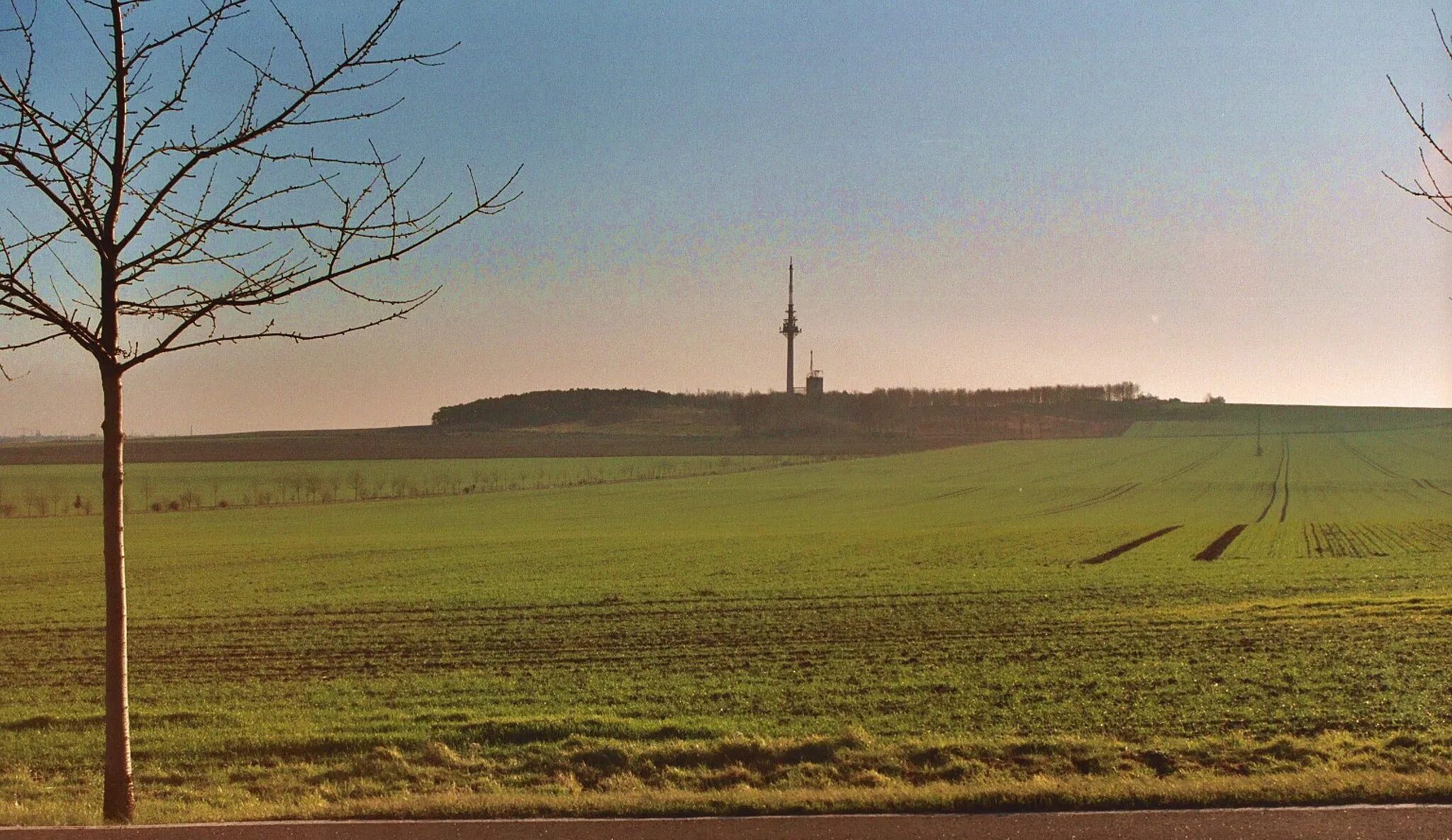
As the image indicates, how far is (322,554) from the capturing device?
41781 mm

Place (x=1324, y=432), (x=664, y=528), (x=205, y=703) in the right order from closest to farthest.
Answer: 1. (x=205, y=703)
2. (x=664, y=528)
3. (x=1324, y=432)

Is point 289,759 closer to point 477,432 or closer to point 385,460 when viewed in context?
point 385,460

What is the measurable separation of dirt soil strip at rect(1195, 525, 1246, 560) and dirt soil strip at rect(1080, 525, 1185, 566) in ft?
7.46

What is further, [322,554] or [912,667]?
[322,554]

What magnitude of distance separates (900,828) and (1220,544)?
134 feet

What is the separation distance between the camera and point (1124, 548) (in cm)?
4172

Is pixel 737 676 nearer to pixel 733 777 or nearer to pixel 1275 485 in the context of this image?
pixel 733 777

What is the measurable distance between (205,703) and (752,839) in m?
11.1

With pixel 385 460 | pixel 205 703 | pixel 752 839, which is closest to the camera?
pixel 752 839

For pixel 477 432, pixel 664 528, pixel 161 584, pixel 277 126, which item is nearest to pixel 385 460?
pixel 477 432

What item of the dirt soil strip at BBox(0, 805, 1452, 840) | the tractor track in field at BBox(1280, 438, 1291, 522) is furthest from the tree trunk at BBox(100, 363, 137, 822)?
the tractor track in field at BBox(1280, 438, 1291, 522)

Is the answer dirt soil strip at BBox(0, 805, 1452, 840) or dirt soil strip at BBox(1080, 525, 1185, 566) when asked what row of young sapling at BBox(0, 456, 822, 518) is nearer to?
dirt soil strip at BBox(1080, 525, 1185, 566)

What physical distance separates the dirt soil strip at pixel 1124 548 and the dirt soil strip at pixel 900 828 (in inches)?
1149

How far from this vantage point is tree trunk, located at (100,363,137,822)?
7.82 meters
